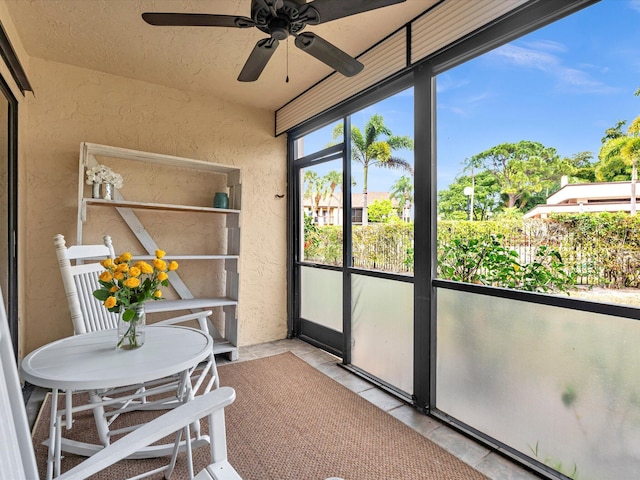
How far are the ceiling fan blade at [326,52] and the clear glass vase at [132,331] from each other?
145 cm

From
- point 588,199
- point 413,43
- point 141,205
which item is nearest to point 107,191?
point 141,205

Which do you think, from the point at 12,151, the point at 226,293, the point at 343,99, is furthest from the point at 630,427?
the point at 12,151

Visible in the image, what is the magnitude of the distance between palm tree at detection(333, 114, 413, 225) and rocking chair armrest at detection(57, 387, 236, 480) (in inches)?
78.6

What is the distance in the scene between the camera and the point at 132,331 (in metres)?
1.55

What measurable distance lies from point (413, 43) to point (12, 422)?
2.60 metres

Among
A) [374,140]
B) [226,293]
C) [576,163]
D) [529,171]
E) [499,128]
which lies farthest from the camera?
[226,293]

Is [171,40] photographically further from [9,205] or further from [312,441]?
[312,441]

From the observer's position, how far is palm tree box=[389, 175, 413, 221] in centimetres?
248

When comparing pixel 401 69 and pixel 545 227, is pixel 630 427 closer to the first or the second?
pixel 545 227

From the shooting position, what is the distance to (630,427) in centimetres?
145

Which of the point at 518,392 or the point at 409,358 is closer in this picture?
the point at 518,392

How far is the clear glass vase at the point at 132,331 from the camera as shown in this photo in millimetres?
1526

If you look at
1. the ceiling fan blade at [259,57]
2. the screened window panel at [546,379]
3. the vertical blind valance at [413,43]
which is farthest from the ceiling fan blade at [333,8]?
the screened window panel at [546,379]

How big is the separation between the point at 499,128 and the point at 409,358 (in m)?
1.64
